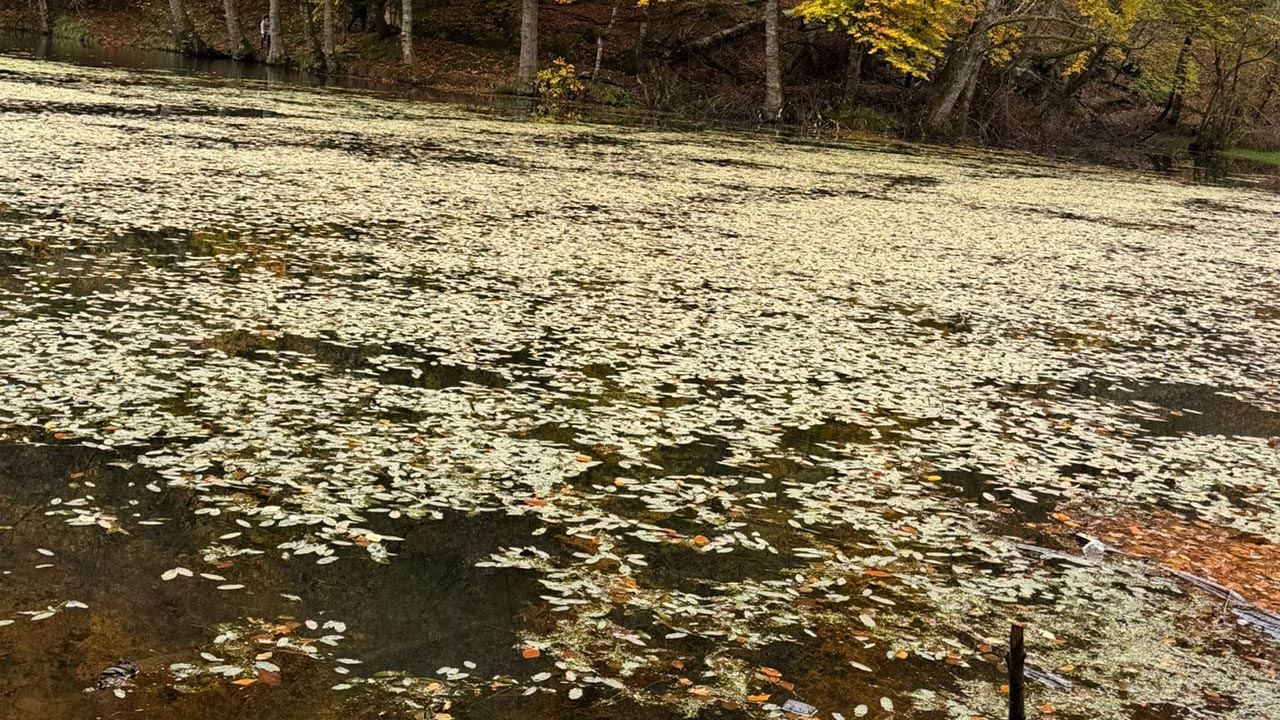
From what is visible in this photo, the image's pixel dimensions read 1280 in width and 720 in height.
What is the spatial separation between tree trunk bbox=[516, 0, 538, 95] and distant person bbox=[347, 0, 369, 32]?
1023cm

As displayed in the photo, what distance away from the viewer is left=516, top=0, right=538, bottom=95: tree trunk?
92.0ft

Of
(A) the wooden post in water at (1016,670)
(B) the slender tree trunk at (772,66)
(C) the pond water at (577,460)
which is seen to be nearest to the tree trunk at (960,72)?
(B) the slender tree trunk at (772,66)

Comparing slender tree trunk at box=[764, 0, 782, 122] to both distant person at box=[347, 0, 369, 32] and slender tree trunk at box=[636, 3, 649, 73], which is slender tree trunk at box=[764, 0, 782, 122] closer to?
slender tree trunk at box=[636, 3, 649, 73]

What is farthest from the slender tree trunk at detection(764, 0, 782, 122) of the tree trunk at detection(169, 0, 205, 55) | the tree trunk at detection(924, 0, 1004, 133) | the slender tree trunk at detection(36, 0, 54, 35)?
the slender tree trunk at detection(36, 0, 54, 35)

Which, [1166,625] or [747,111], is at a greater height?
[747,111]

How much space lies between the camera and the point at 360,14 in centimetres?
3816

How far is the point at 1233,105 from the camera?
3725 centimetres

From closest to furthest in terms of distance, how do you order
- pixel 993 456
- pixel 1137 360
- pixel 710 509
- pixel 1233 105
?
pixel 710 509 → pixel 993 456 → pixel 1137 360 → pixel 1233 105

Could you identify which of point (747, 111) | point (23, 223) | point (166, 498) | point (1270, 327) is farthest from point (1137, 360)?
point (747, 111)

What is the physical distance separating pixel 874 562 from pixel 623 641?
126cm

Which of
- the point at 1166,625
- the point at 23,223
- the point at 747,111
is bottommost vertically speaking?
the point at 1166,625

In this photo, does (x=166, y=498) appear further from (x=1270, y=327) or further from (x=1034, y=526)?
(x=1270, y=327)

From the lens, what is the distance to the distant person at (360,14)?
37.0m

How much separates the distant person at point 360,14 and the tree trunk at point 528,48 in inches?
403
